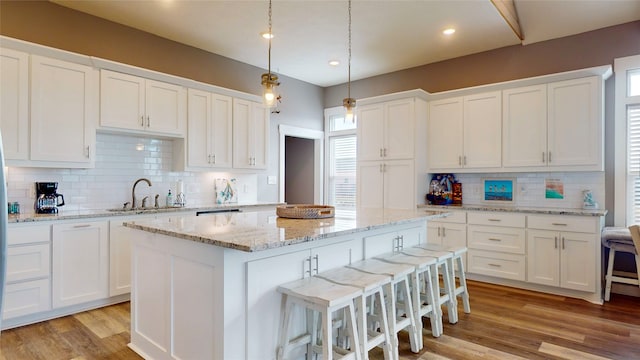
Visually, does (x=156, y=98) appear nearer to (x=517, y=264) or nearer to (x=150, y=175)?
(x=150, y=175)

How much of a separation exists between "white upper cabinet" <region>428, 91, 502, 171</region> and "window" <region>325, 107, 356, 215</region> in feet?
4.95

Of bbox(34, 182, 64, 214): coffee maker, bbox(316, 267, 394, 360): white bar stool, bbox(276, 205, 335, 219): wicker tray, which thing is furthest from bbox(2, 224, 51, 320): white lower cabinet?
bbox(316, 267, 394, 360): white bar stool

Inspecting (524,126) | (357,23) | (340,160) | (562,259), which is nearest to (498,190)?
(524,126)

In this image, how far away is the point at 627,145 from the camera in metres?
3.97

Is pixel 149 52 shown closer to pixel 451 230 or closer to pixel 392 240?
pixel 392 240

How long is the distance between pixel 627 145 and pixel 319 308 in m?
4.03

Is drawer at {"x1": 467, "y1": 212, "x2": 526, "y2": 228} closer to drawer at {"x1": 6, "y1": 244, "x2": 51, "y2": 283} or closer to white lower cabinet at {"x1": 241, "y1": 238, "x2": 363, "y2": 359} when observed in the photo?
white lower cabinet at {"x1": 241, "y1": 238, "x2": 363, "y2": 359}

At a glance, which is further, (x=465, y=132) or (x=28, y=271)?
(x=465, y=132)

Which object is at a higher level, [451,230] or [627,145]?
[627,145]

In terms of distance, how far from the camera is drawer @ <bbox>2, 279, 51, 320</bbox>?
295cm

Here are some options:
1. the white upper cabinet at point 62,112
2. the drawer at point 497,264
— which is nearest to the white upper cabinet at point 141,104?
the white upper cabinet at point 62,112

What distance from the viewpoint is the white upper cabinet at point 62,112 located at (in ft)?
10.6

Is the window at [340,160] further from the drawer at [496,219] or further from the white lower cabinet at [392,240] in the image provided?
the white lower cabinet at [392,240]

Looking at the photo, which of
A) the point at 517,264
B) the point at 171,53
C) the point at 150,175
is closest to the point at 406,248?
the point at 517,264
